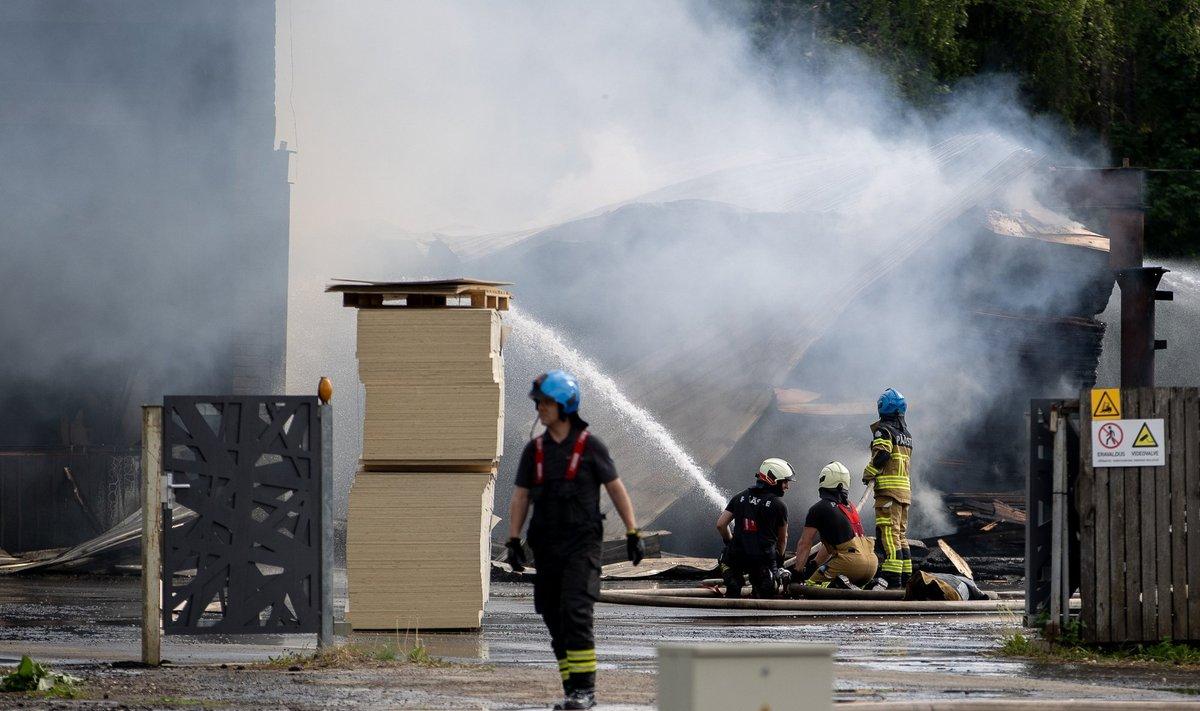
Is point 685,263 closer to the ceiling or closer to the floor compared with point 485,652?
closer to the ceiling

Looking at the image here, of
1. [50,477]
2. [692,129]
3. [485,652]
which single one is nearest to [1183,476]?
[485,652]

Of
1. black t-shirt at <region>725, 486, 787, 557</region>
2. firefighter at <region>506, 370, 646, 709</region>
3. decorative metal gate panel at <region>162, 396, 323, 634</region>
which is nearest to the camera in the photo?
firefighter at <region>506, 370, 646, 709</region>

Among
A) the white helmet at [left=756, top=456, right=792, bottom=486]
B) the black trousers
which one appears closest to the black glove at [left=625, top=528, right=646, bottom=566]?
the black trousers

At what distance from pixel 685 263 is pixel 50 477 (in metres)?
7.93

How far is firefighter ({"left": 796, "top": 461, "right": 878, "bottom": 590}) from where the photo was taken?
14.0 meters

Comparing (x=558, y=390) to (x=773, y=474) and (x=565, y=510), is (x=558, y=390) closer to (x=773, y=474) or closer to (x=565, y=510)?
(x=565, y=510)

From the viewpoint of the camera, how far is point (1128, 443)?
9672 millimetres

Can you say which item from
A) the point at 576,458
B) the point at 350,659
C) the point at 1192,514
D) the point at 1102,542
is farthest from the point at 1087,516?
the point at 350,659

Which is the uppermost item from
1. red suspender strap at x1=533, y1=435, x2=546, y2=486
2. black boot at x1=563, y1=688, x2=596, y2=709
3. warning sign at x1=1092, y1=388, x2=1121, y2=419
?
warning sign at x1=1092, y1=388, x2=1121, y2=419

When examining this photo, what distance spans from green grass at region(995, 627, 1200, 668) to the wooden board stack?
3.33 metres

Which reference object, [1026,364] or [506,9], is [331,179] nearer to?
[506,9]

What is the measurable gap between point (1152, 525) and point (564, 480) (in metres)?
3.63

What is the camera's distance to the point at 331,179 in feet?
89.5

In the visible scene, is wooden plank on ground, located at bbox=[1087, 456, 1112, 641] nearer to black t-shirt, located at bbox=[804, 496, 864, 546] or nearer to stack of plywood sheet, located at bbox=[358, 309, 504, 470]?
stack of plywood sheet, located at bbox=[358, 309, 504, 470]
